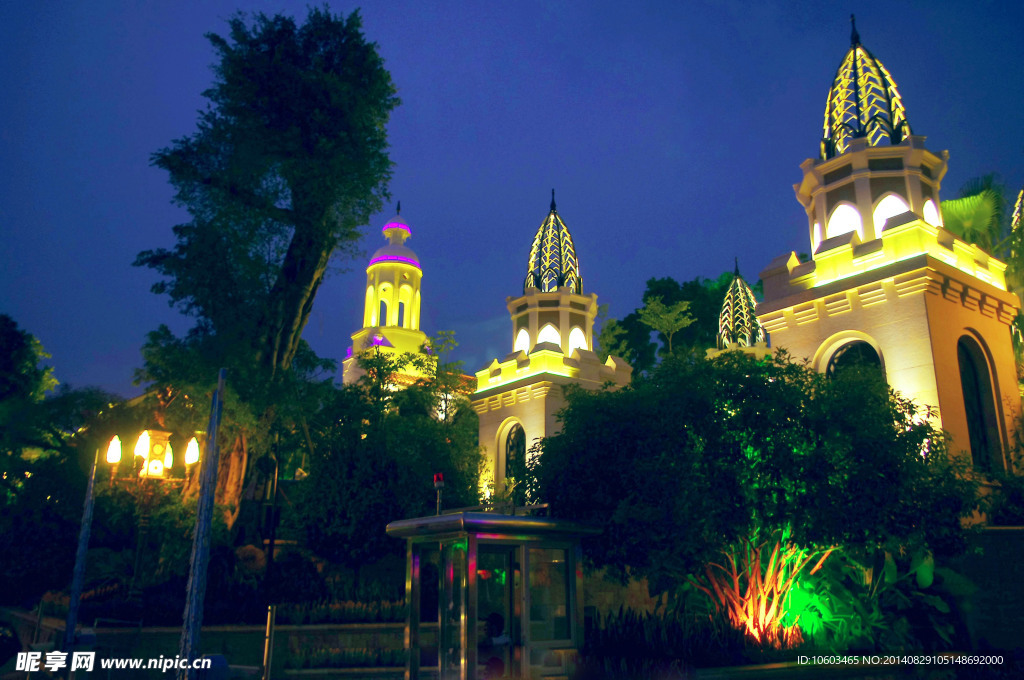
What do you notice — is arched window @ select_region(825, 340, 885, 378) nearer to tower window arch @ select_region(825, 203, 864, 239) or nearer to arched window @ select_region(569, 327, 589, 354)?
tower window arch @ select_region(825, 203, 864, 239)

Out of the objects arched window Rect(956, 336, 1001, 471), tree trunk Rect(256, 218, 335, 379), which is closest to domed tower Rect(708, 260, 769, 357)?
arched window Rect(956, 336, 1001, 471)

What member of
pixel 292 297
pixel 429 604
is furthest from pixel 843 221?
pixel 292 297

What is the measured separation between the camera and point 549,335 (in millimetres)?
30266

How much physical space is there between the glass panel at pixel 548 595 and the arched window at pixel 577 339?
18.1 meters

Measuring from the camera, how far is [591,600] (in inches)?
729

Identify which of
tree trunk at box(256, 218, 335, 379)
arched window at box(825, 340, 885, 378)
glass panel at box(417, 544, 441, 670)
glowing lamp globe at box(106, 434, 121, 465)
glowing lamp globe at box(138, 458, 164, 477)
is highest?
tree trunk at box(256, 218, 335, 379)

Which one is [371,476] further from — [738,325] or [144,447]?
[738,325]

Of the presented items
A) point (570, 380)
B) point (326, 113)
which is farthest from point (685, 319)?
point (326, 113)

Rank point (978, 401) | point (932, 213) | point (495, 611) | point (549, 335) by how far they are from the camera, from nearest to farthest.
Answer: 1. point (495, 611)
2. point (978, 401)
3. point (932, 213)
4. point (549, 335)

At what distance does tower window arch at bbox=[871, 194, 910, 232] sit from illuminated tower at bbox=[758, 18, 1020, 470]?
0.09ft

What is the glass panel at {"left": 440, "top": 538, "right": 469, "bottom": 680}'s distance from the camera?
36.0ft

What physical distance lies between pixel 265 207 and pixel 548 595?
15196mm

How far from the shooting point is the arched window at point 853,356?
64.1ft

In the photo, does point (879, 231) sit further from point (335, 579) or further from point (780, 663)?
point (335, 579)
